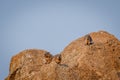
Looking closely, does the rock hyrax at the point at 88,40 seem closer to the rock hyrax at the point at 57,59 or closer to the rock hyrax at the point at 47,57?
the rock hyrax at the point at 57,59

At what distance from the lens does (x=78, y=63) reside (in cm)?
3791

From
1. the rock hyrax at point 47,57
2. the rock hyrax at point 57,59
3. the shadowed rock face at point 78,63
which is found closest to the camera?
the shadowed rock face at point 78,63

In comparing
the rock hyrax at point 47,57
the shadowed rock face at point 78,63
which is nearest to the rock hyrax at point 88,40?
the shadowed rock face at point 78,63

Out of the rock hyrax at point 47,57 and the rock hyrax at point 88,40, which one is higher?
the rock hyrax at point 88,40

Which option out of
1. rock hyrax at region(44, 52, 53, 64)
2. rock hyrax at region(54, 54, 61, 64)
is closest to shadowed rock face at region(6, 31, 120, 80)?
rock hyrax at region(44, 52, 53, 64)

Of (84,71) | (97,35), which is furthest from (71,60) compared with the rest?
(97,35)

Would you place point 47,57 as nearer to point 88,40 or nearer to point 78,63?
point 88,40

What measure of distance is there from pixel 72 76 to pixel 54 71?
234cm

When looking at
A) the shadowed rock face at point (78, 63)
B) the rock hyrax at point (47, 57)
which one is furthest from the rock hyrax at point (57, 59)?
the rock hyrax at point (47, 57)

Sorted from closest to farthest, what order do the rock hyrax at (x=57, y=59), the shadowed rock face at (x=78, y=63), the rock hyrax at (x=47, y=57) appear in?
the shadowed rock face at (x=78, y=63) → the rock hyrax at (x=57, y=59) → the rock hyrax at (x=47, y=57)

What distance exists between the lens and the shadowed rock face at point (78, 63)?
3228 cm

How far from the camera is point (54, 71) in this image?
3144 centimetres

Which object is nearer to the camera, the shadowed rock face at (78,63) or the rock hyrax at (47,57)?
the shadowed rock face at (78,63)

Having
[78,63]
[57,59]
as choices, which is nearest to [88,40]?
[78,63]
